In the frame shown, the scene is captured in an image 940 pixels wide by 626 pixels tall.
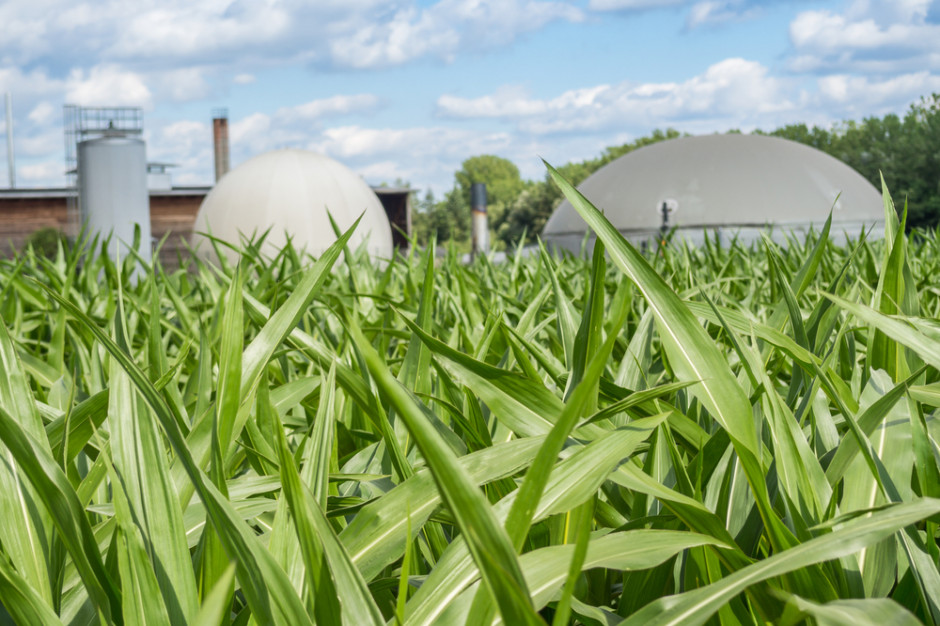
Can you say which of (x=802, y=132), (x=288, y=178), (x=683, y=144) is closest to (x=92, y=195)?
(x=288, y=178)

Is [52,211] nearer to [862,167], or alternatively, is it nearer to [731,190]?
[731,190]

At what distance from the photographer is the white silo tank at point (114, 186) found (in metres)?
10.0

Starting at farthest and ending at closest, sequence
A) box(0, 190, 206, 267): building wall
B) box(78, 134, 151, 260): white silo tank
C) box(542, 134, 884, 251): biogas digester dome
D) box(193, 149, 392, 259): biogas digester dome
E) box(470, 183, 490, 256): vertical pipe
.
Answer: box(0, 190, 206, 267): building wall < box(470, 183, 490, 256): vertical pipe < box(542, 134, 884, 251): biogas digester dome < box(193, 149, 392, 259): biogas digester dome < box(78, 134, 151, 260): white silo tank

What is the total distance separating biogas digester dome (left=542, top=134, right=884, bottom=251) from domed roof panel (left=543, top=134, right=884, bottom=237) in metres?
0.02

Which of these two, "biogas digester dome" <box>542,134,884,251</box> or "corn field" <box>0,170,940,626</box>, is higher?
"biogas digester dome" <box>542,134,884,251</box>

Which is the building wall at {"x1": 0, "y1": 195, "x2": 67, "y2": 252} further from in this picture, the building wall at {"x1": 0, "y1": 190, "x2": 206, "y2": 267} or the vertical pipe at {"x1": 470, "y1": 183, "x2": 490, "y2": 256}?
the vertical pipe at {"x1": 470, "y1": 183, "x2": 490, "y2": 256}

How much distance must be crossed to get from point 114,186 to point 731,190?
38.2 feet

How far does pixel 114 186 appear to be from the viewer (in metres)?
10.2

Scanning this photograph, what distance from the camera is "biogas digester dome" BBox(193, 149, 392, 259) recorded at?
461 inches

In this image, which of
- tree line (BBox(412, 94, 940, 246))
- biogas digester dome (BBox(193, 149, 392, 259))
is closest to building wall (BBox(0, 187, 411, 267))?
tree line (BBox(412, 94, 940, 246))

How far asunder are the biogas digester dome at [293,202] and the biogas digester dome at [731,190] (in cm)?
488

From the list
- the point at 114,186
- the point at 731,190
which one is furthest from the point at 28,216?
the point at 731,190

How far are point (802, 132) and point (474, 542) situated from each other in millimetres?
58627

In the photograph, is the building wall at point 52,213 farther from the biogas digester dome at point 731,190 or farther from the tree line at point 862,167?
the biogas digester dome at point 731,190
